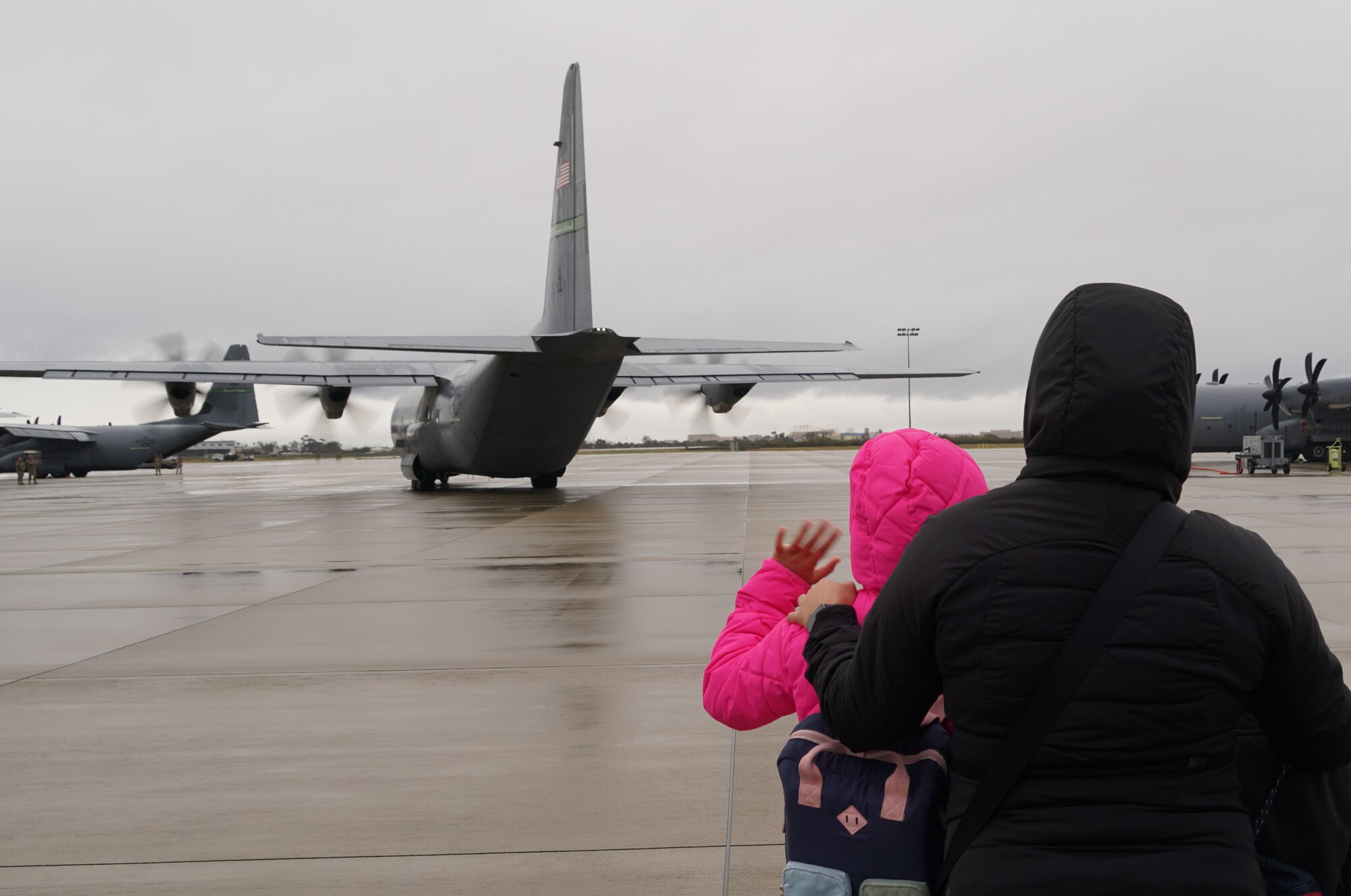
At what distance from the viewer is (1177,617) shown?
5.92 feet

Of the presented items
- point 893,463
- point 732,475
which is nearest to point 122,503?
point 732,475

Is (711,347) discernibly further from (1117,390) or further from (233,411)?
(233,411)

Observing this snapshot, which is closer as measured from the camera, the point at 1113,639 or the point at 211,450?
the point at 1113,639

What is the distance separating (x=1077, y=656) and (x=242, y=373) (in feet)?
79.2

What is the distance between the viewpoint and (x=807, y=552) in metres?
2.69

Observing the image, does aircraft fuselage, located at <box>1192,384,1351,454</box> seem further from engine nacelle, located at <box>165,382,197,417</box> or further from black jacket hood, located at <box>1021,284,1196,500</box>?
black jacket hood, located at <box>1021,284,1196,500</box>

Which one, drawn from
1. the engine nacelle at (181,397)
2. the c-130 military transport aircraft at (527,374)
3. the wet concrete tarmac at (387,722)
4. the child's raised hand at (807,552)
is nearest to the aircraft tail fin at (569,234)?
the c-130 military transport aircraft at (527,374)

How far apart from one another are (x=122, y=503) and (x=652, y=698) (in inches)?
976

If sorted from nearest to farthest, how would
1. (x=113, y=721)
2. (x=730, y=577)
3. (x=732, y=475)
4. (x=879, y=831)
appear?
1. (x=879, y=831)
2. (x=113, y=721)
3. (x=730, y=577)
4. (x=732, y=475)

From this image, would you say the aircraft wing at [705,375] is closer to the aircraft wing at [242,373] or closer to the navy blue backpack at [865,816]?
the aircraft wing at [242,373]

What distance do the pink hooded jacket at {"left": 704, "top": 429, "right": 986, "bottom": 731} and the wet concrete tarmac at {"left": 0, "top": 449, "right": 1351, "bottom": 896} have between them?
Result: 1.16m

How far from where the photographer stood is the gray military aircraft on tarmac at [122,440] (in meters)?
46.6

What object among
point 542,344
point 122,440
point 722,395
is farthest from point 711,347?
point 122,440

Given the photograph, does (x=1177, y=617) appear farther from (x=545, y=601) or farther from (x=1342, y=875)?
(x=545, y=601)
